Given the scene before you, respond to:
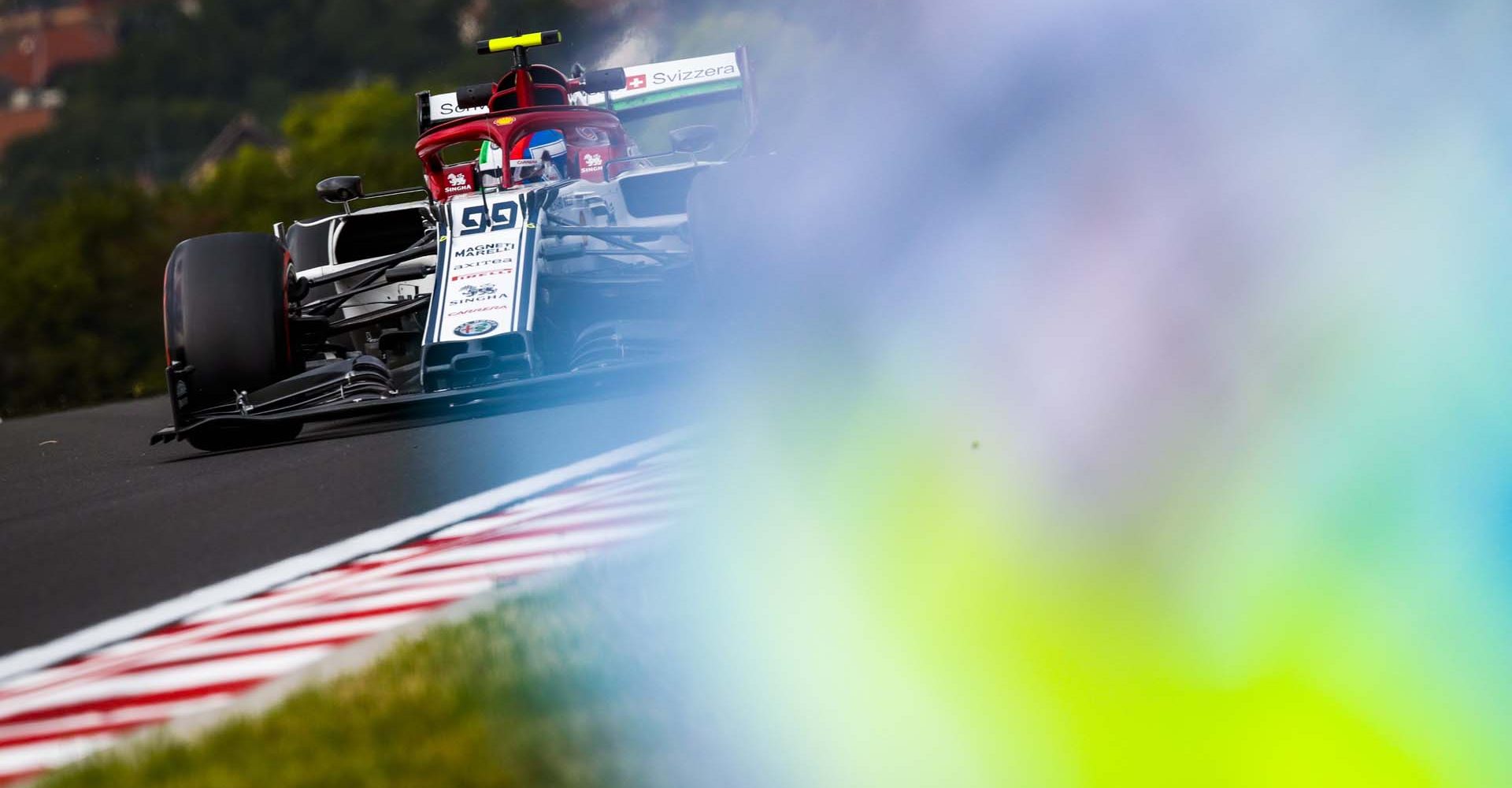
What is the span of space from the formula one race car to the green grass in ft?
13.1

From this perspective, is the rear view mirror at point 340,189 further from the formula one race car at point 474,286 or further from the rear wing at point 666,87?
the rear wing at point 666,87

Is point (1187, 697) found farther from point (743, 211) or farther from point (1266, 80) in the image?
point (743, 211)

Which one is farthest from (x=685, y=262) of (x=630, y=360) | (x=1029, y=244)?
(x=1029, y=244)

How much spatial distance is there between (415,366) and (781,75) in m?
3.29

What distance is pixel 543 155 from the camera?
9578 mm

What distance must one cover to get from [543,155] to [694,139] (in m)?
0.90

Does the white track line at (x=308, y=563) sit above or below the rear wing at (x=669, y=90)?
below

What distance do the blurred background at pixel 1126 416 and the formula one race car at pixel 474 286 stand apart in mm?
1740

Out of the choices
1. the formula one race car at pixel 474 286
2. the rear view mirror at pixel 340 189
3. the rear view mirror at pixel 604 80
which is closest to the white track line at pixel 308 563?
the formula one race car at pixel 474 286

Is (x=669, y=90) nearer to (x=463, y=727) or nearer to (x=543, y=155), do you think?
(x=543, y=155)

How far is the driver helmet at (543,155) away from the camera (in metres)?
9.48

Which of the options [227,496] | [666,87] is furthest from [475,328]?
[666,87]

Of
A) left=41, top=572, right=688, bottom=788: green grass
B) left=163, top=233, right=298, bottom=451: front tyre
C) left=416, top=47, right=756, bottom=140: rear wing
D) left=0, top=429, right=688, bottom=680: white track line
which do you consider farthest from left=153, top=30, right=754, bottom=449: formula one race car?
left=41, top=572, right=688, bottom=788: green grass

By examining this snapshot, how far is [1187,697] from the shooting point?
3312mm
